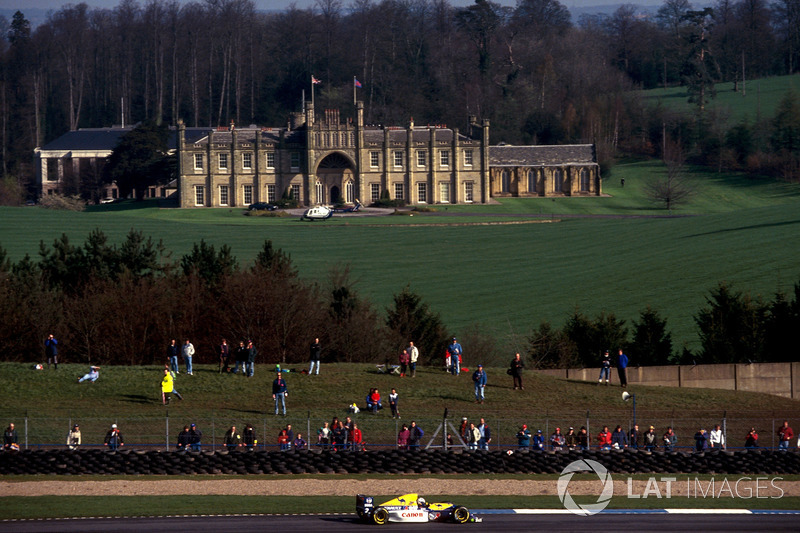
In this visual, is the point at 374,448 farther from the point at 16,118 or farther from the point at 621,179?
the point at 16,118

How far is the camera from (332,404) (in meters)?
45.3

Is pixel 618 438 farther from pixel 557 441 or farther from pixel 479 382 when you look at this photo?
pixel 479 382

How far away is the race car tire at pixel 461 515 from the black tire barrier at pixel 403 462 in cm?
659

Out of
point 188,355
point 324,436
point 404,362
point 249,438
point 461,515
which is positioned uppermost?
point 188,355

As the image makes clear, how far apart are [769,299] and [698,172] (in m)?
89.1

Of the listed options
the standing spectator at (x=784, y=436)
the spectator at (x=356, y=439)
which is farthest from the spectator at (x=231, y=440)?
the standing spectator at (x=784, y=436)

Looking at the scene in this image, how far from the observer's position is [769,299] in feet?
224

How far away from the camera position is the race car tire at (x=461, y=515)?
31.0 meters

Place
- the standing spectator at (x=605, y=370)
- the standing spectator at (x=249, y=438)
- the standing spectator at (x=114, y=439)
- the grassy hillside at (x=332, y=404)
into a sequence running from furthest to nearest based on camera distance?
the standing spectator at (x=605, y=370) < the grassy hillside at (x=332, y=404) < the standing spectator at (x=249, y=438) < the standing spectator at (x=114, y=439)

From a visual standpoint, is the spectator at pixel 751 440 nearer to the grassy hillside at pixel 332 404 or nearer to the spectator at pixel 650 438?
the grassy hillside at pixel 332 404

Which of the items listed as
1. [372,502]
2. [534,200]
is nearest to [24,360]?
[372,502]

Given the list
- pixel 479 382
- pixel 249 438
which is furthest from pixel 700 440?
pixel 249 438

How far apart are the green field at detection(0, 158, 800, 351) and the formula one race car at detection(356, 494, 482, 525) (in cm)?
3364

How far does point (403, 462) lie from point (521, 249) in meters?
62.2
